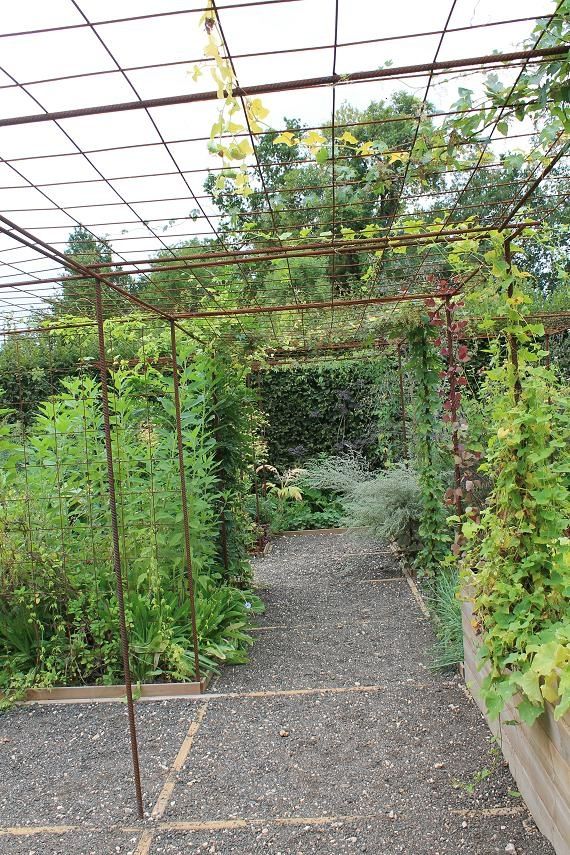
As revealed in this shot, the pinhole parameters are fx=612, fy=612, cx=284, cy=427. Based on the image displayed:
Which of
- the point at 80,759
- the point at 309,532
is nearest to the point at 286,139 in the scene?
the point at 80,759

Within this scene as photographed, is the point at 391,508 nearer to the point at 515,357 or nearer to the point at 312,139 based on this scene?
the point at 515,357

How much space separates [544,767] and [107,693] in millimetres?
2538

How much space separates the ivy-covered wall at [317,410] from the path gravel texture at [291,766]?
506 centimetres

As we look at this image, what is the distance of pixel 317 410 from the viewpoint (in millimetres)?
9258

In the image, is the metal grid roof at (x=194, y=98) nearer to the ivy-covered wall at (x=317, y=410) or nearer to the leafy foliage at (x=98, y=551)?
the leafy foliage at (x=98, y=551)

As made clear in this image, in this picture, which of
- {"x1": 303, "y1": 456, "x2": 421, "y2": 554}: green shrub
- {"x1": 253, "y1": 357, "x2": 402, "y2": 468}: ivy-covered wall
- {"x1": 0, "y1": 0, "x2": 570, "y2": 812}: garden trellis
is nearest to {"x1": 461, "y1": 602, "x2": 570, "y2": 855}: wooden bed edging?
{"x1": 0, "y1": 0, "x2": 570, "y2": 812}: garden trellis

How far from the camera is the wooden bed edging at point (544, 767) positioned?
184cm

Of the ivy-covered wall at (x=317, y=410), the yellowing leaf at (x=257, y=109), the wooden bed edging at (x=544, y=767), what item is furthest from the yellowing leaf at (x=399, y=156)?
the ivy-covered wall at (x=317, y=410)

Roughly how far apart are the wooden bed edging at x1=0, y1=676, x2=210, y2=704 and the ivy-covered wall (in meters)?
5.69

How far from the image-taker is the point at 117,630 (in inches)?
150

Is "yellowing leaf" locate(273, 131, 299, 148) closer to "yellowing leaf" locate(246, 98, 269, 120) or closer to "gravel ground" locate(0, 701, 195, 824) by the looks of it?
"yellowing leaf" locate(246, 98, 269, 120)

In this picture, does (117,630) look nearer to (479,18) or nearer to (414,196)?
(414,196)

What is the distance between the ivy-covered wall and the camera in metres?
9.16

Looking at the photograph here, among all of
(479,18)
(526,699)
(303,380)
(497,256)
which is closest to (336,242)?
(497,256)
